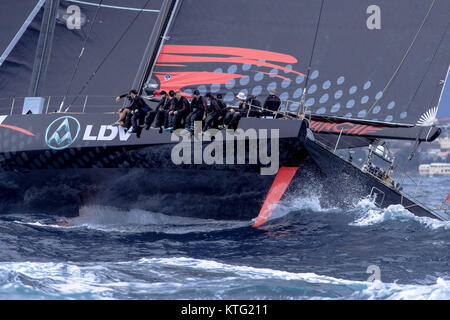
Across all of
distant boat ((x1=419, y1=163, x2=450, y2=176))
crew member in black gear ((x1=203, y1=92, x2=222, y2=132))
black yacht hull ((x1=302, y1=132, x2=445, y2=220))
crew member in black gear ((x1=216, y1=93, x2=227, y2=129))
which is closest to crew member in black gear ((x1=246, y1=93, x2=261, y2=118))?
crew member in black gear ((x1=216, y1=93, x2=227, y2=129))

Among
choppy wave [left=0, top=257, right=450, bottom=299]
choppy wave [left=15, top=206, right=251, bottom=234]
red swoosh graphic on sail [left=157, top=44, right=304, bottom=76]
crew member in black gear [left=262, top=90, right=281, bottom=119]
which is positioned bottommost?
choppy wave [left=0, top=257, right=450, bottom=299]

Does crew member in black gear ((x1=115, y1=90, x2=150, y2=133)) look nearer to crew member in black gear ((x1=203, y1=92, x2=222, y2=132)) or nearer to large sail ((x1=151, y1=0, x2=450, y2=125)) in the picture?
crew member in black gear ((x1=203, y1=92, x2=222, y2=132))

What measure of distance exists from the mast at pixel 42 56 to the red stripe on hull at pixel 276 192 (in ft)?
19.2

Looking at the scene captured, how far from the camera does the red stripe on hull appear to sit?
10970mm

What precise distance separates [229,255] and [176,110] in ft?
9.70

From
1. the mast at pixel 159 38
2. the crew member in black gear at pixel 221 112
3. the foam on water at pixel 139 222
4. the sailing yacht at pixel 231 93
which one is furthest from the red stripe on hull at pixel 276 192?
the mast at pixel 159 38

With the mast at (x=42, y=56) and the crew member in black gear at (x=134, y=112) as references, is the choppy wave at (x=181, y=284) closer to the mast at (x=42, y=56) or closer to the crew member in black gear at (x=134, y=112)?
the crew member in black gear at (x=134, y=112)

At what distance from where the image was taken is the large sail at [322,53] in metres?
12.6

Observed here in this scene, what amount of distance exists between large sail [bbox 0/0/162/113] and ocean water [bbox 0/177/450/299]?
3.81m

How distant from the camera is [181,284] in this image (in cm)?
727

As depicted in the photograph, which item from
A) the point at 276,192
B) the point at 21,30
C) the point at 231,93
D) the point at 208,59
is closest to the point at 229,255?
the point at 276,192

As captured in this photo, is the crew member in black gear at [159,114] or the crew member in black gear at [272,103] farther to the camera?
the crew member in black gear at [272,103]

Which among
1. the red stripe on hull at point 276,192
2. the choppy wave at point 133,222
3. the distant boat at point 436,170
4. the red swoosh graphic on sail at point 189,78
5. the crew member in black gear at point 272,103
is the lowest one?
the choppy wave at point 133,222
